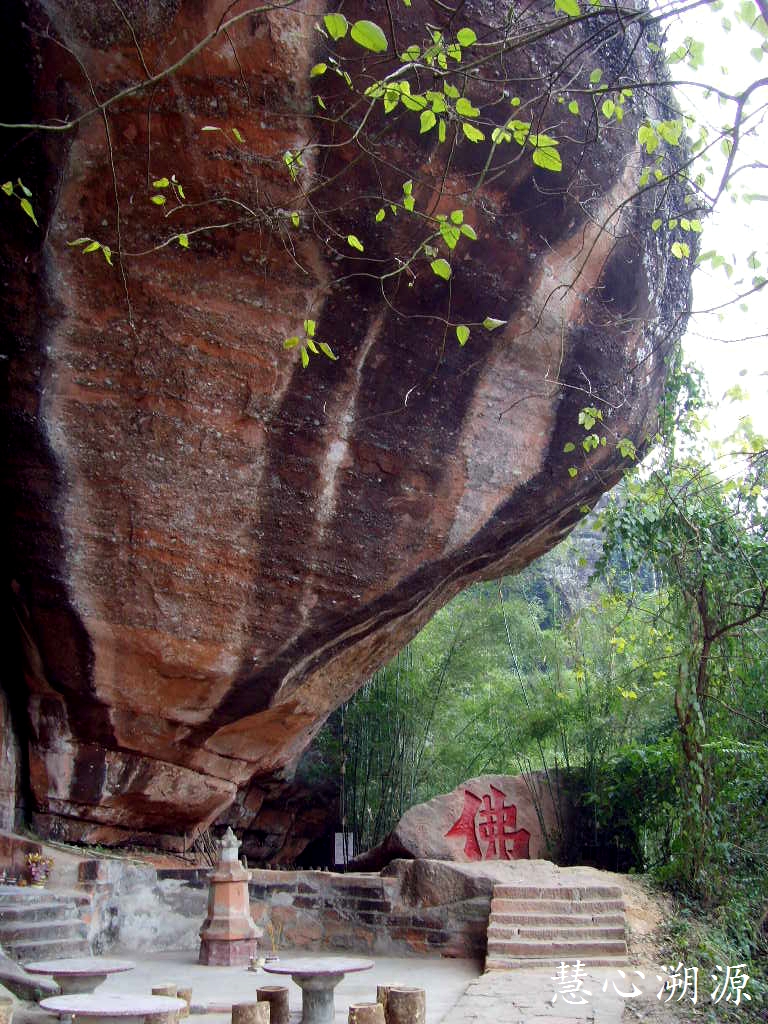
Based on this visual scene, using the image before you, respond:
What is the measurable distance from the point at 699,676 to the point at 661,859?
6.40ft

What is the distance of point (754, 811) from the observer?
6398mm

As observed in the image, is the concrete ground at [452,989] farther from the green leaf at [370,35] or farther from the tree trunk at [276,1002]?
Result: the green leaf at [370,35]

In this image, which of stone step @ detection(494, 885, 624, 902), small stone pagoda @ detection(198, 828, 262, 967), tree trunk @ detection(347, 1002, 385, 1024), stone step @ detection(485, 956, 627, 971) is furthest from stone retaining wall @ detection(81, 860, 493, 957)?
tree trunk @ detection(347, 1002, 385, 1024)

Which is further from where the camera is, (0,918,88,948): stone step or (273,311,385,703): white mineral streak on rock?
(273,311,385,703): white mineral streak on rock

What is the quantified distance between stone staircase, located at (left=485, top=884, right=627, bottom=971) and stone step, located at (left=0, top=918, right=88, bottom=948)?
253cm

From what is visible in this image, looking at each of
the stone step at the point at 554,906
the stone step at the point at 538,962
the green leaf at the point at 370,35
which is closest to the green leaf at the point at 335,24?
the green leaf at the point at 370,35

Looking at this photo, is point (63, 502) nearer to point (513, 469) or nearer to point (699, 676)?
point (513, 469)

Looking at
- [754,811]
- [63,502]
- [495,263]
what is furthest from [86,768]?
[754,811]

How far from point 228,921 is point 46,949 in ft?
3.79

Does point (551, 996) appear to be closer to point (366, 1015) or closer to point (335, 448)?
point (366, 1015)

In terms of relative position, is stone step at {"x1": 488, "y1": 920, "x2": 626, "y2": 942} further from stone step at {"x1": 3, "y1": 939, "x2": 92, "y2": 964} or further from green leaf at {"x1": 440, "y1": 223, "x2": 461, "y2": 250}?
green leaf at {"x1": 440, "y1": 223, "x2": 461, "y2": 250}

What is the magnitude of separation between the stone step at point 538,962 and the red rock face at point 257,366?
2.19 m

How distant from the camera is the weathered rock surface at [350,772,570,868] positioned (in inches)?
281

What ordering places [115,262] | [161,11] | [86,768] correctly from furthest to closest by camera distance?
[86,768], [115,262], [161,11]
